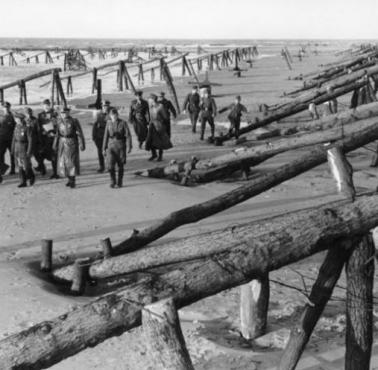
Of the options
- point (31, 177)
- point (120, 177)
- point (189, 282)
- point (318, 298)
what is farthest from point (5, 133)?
point (189, 282)

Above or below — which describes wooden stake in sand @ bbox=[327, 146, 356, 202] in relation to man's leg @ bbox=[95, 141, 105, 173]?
above

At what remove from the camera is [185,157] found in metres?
15.0

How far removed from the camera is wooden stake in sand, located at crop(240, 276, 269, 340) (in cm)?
577

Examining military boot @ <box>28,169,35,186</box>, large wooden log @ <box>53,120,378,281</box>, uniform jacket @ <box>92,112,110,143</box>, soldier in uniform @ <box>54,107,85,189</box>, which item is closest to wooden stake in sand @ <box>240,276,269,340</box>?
large wooden log @ <box>53,120,378,281</box>

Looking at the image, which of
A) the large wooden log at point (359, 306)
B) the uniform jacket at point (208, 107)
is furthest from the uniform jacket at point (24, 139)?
the large wooden log at point (359, 306)

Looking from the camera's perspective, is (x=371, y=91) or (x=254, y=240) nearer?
(x=254, y=240)

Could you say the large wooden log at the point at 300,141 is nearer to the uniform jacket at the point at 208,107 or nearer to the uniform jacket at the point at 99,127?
the uniform jacket at the point at 99,127

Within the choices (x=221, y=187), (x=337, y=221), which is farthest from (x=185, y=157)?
→ (x=337, y=221)

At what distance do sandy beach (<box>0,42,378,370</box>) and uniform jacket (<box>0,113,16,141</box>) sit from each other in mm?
943

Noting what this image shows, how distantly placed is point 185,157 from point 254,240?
37.2 feet

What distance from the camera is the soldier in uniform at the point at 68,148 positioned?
1180 cm

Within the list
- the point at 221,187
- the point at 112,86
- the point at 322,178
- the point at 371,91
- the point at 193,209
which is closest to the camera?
the point at 193,209

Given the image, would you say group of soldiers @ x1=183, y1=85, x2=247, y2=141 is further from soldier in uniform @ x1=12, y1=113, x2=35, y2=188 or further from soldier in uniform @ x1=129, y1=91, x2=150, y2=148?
soldier in uniform @ x1=12, y1=113, x2=35, y2=188

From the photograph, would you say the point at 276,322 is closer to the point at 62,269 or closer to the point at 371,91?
the point at 62,269
